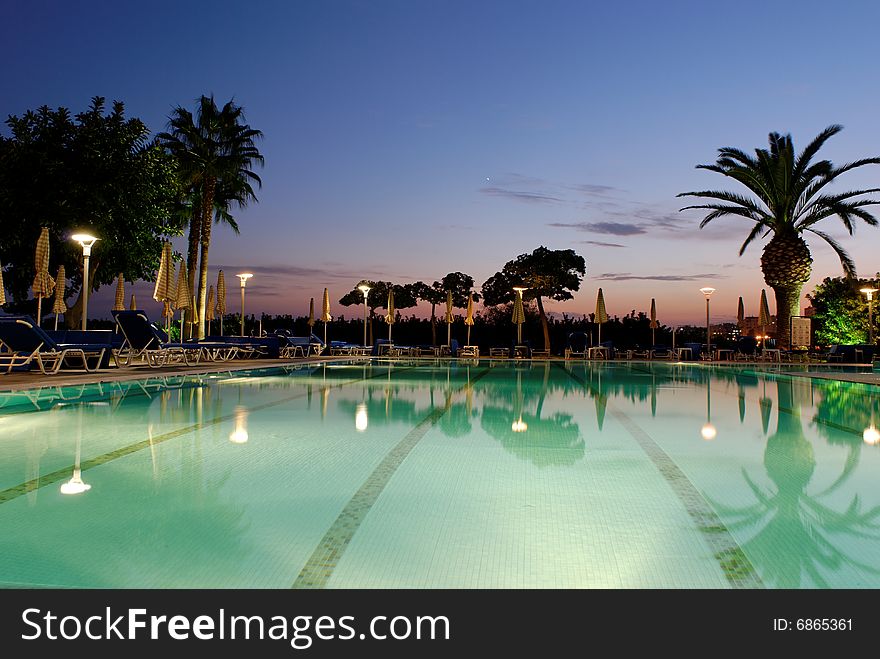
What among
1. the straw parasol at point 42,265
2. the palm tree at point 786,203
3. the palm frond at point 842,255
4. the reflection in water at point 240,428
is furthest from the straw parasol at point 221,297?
the palm frond at point 842,255

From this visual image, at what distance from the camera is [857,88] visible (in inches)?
837

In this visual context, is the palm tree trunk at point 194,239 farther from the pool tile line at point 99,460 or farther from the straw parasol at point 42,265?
the pool tile line at point 99,460

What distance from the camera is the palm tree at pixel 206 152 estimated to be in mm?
23219

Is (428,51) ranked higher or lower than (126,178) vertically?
higher

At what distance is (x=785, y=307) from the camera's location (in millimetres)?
23844

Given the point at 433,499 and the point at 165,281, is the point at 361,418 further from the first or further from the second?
the point at 165,281

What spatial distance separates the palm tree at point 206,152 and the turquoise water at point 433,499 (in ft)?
54.4

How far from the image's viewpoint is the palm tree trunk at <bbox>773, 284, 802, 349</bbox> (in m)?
23.3

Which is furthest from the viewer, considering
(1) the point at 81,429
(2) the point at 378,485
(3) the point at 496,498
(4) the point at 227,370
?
(4) the point at 227,370

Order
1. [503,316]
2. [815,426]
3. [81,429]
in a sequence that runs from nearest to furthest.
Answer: [81,429], [815,426], [503,316]
